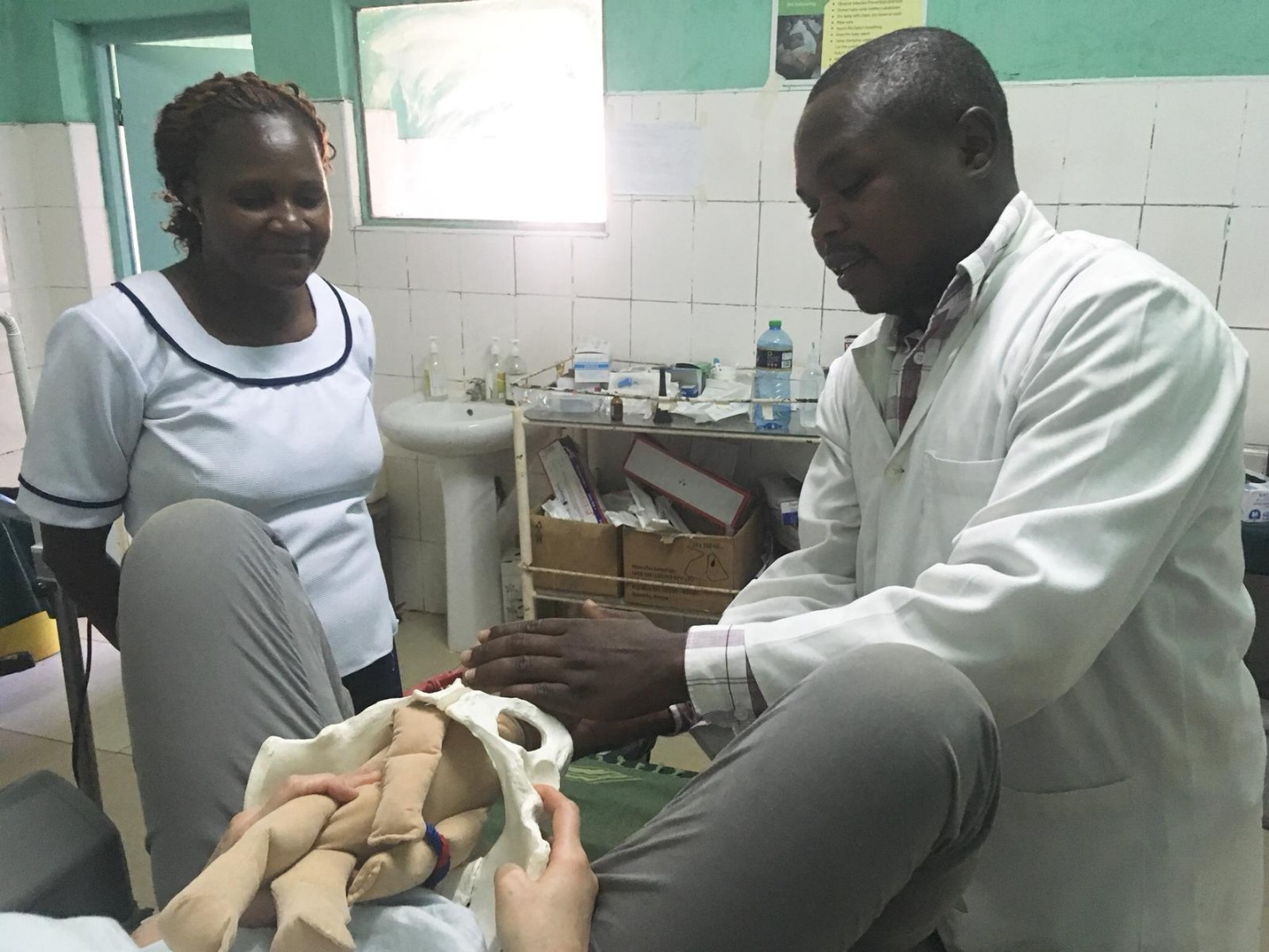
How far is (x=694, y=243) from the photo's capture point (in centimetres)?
266

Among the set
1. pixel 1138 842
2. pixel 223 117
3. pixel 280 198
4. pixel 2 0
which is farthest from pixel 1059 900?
pixel 2 0

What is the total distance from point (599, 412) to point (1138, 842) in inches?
68.6

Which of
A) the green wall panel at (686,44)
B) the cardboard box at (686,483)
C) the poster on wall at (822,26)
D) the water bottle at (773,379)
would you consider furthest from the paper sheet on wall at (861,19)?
the cardboard box at (686,483)

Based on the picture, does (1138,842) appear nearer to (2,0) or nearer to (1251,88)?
(1251,88)

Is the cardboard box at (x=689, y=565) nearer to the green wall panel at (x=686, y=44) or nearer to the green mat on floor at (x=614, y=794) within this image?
the green mat on floor at (x=614, y=794)

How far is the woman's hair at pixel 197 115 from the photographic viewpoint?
1378 millimetres

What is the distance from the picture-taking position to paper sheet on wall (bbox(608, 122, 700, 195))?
2.59 m

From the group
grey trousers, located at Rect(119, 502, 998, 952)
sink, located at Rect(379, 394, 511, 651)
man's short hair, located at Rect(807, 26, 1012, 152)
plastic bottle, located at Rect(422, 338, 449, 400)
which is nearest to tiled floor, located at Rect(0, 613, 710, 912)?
sink, located at Rect(379, 394, 511, 651)

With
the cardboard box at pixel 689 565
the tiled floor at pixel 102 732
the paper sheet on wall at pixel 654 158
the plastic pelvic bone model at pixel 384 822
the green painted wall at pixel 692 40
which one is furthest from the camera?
the paper sheet on wall at pixel 654 158

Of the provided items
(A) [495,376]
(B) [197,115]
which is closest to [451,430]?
(A) [495,376]

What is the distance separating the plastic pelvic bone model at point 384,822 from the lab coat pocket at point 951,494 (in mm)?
463

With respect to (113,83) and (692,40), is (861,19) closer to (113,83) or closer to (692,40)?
(692,40)

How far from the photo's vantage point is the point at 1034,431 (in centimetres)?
89

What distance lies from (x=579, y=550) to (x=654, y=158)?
1.12 metres
